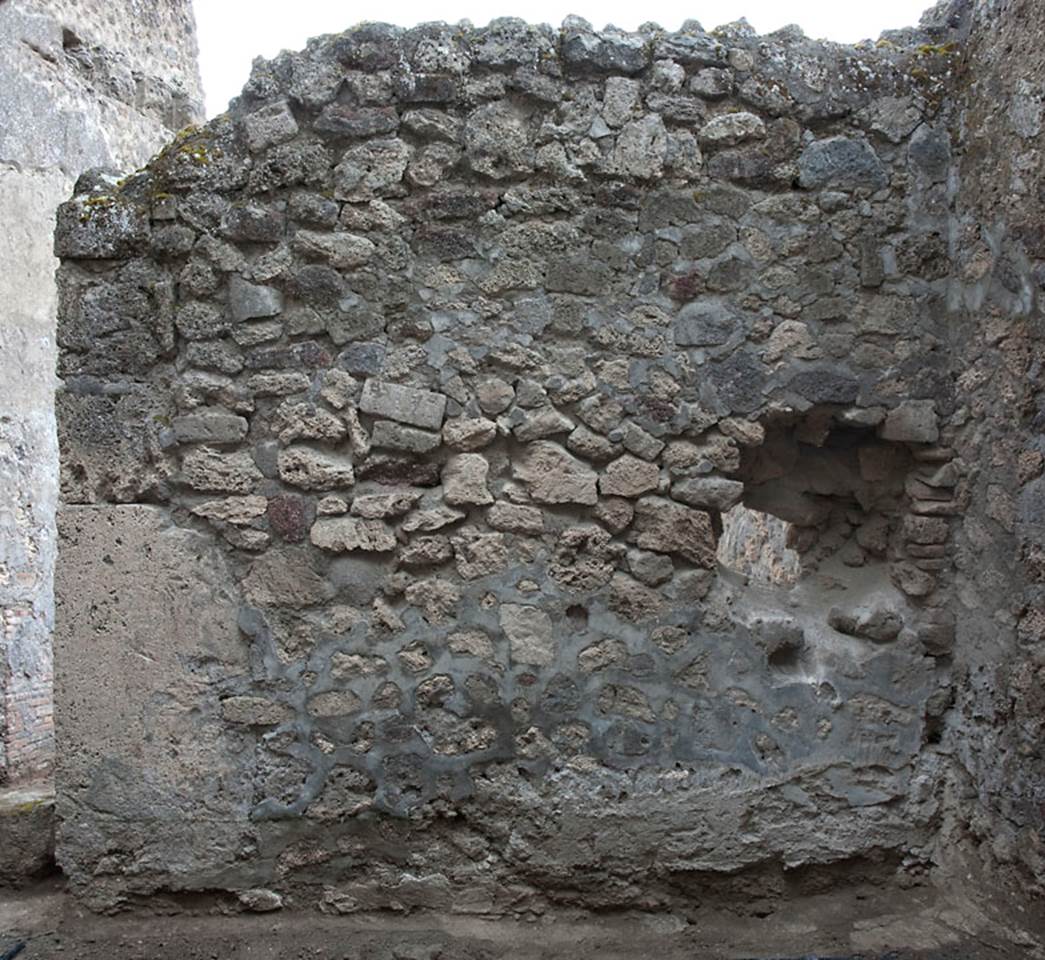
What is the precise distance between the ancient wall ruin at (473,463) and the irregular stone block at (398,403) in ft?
0.04

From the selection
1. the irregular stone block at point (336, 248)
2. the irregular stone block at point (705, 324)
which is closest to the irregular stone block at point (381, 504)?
the irregular stone block at point (336, 248)

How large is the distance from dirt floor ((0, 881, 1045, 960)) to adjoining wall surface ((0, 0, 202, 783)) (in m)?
1.37

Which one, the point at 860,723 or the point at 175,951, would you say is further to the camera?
the point at 860,723

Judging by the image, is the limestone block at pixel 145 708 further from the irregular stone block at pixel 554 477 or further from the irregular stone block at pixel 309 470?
the irregular stone block at pixel 554 477

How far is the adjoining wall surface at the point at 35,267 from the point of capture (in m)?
4.39

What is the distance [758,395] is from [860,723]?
3.70 feet

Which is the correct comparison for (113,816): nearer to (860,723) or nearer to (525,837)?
(525,837)

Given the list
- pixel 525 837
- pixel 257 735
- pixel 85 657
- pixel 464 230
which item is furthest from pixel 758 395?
pixel 85 657

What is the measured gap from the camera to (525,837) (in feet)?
10.4

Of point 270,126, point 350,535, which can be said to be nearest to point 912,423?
point 350,535

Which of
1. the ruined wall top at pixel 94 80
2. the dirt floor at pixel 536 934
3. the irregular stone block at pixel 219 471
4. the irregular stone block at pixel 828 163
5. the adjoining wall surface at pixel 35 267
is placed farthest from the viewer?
the ruined wall top at pixel 94 80

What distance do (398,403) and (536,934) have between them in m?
1.72

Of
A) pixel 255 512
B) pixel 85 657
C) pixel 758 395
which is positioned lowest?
pixel 85 657

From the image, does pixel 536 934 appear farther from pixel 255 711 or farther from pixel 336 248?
pixel 336 248
